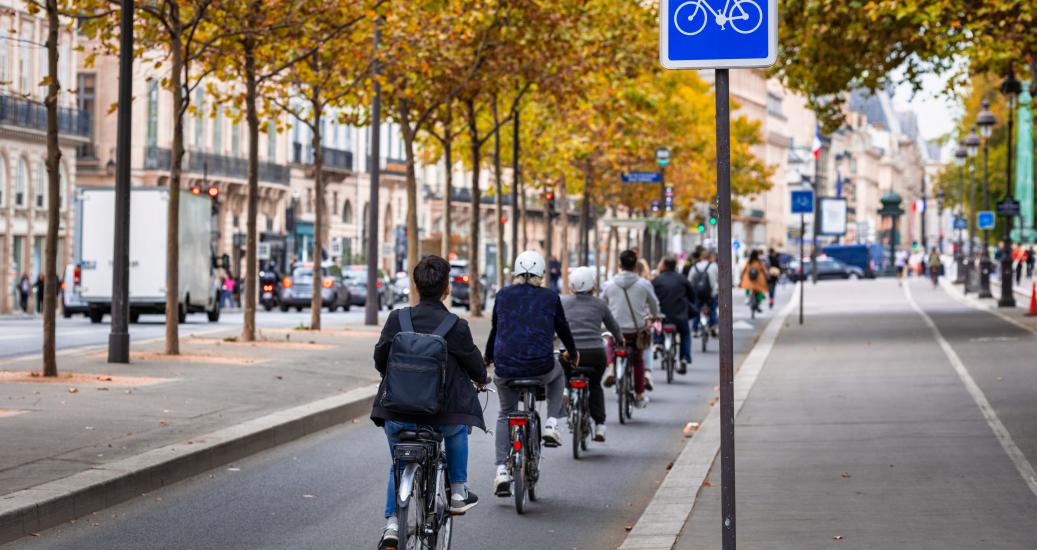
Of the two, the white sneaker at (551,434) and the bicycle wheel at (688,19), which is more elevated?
the bicycle wheel at (688,19)

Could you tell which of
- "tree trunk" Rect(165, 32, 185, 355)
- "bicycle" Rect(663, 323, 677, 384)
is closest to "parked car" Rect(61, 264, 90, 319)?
"tree trunk" Rect(165, 32, 185, 355)

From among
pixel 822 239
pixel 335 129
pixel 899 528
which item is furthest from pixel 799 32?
pixel 822 239

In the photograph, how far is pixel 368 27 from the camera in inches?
1098

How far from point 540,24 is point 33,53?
25.9m

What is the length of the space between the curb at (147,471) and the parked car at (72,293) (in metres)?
23.4

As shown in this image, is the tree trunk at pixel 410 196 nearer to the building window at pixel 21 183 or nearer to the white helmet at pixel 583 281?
the white helmet at pixel 583 281

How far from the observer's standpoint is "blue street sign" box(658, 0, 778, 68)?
7336 mm

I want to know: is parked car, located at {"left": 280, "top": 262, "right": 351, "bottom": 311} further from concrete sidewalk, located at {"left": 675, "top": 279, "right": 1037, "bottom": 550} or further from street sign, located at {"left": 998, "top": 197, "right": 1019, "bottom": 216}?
concrete sidewalk, located at {"left": 675, "top": 279, "right": 1037, "bottom": 550}

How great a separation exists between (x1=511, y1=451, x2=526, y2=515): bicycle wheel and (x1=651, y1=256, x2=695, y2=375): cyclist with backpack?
11.5 metres

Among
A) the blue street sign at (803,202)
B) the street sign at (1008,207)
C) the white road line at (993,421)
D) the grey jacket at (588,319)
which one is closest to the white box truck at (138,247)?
the blue street sign at (803,202)

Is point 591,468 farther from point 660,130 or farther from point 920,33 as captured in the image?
point 660,130

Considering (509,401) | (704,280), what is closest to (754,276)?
(704,280)

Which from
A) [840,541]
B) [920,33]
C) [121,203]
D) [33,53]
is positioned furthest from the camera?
[33,53]

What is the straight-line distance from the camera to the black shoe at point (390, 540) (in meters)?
7.66
